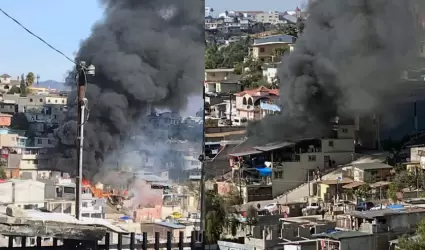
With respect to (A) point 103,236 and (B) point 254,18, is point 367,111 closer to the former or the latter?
(A) point 103,236

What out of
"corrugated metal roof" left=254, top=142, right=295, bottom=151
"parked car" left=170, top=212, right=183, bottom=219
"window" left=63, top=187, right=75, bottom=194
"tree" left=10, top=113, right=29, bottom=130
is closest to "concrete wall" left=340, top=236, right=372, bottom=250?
"parked car" left=170, top=212, right=183, bottom=219

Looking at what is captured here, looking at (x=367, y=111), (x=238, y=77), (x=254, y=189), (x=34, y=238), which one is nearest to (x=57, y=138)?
(x=34, y=238)

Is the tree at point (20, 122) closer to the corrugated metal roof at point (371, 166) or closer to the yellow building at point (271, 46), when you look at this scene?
the corrugated metal roof at point (371, 166)

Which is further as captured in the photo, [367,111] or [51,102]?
[367,111]

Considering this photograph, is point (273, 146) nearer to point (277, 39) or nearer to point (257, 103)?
point (257, 103)

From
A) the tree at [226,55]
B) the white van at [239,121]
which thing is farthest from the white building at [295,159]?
the tree at [226,55]

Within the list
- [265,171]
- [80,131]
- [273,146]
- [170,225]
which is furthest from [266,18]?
[80,131]

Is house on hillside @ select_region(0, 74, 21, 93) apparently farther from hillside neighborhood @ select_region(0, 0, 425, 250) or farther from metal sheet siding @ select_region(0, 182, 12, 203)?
metal sheet siding @ select_region(0, 182, 12, 203)
